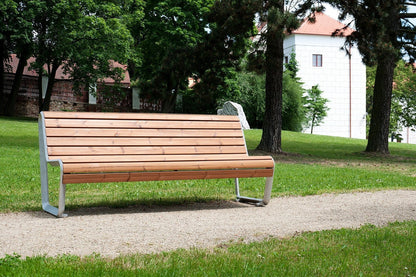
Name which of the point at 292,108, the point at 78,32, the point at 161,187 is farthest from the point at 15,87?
the point at 161,187

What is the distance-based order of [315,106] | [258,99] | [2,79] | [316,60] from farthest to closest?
1. [316,60]
2. [315,106]
3. [258,99]
4. [2,79]

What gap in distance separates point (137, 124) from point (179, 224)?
63.9 inches

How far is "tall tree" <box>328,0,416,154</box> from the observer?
1512cm

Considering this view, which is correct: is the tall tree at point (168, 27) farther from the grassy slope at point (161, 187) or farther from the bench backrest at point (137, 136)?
the bench backrest at point (137, 136)

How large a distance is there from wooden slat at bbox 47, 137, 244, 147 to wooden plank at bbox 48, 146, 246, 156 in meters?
0.04

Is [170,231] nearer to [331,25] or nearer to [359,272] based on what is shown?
[359,272]

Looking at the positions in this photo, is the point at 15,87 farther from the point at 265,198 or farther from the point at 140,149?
the point at 265,198

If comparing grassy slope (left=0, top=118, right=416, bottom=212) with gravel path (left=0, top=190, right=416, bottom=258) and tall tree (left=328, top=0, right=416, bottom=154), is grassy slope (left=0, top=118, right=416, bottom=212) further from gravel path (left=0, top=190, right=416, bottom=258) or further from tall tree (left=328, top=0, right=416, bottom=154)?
tall tree (left=328, top=0, right=416, bottom=154)

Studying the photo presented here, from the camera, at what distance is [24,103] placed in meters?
36.8

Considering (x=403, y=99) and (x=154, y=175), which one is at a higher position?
(x=403, y=99)

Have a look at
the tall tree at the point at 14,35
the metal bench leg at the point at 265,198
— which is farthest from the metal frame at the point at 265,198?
the tall tree at the point at 14,35

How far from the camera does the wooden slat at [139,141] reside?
5.96 m

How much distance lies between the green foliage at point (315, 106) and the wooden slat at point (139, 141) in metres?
40.8

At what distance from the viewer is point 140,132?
256 inches
